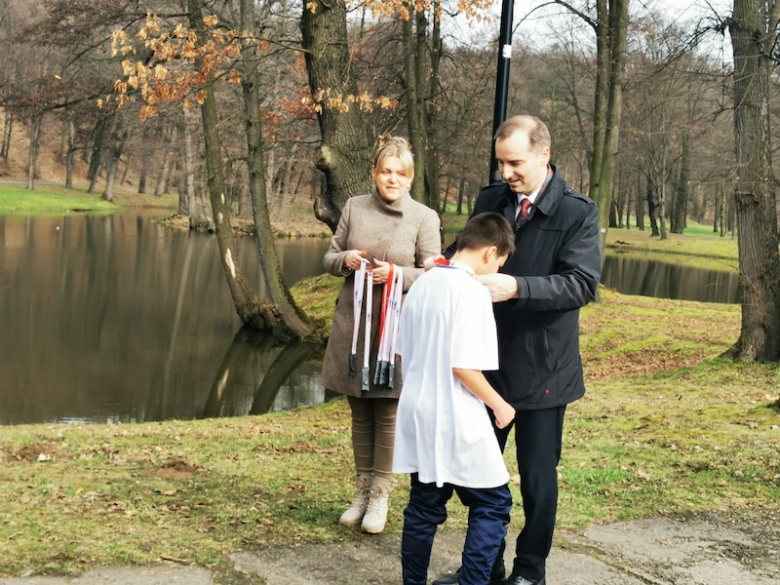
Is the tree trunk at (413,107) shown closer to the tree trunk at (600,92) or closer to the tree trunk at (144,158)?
the tree trunk at (600,92)

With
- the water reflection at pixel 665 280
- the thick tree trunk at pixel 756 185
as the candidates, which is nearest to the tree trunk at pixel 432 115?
the water reflection at pixel 665 280

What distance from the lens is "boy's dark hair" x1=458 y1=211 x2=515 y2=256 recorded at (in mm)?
3570

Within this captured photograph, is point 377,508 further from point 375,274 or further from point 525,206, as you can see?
point 525,206

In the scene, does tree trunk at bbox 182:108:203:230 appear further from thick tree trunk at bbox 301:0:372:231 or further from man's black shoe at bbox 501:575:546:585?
man's black shoe at bbox 501:575:546:585

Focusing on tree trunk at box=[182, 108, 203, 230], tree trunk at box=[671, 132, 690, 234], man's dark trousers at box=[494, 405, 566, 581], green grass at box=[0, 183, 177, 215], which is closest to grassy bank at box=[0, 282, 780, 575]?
man's dark trousers at box=[494, 405, 566, 581]

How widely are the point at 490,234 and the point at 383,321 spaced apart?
1359mm

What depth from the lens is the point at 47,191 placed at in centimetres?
5578

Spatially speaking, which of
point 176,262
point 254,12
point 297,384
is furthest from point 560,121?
point 297,384

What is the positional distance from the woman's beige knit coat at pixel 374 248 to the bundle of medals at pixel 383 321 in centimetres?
5

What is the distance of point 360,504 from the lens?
4836mm

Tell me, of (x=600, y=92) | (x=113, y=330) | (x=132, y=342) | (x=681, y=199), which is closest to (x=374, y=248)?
(x=132, y=342)

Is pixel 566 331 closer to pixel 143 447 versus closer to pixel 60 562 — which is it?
pixel 60 562

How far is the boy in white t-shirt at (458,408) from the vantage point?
3.49 m

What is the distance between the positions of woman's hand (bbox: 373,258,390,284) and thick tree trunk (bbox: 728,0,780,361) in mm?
7796
